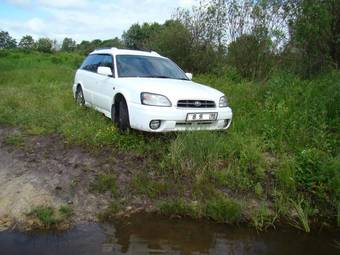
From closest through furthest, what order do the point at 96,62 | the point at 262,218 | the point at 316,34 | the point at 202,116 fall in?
the point at 262,218 < the point at 202,116 < the point at 96,62 < the point at 316,34

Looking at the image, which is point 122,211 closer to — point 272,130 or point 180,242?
point 180,242

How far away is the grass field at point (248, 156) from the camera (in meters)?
5.69

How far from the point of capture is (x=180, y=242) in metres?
4.83

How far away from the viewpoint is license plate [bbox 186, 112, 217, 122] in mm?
6691

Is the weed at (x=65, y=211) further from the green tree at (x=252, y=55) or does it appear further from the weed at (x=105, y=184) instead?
the green tree at (x=252, y=55)

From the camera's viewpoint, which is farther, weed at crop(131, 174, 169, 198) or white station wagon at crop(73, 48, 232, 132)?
white station wagon at crop(73, 48, 232, 132)

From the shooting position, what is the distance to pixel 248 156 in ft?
21.5

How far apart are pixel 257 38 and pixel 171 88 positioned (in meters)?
6.79

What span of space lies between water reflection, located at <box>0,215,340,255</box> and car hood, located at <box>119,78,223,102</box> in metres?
2.13

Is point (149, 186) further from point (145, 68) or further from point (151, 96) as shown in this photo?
point (145, 68)

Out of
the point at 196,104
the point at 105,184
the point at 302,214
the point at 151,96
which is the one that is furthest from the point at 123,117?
the point at 302,214

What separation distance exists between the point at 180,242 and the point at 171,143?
2.01 meters

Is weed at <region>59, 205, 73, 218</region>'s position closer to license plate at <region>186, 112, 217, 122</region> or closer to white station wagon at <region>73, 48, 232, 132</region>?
white station wagon at <region>73, 48, 232, 132</region>

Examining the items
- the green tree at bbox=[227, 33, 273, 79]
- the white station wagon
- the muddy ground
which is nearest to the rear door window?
the white station wagon
